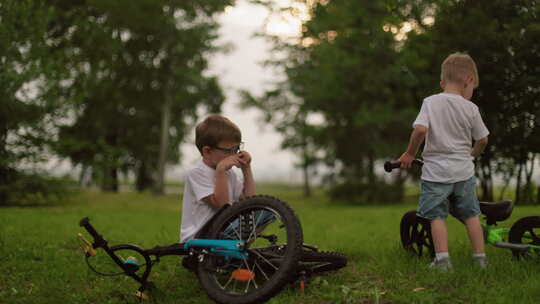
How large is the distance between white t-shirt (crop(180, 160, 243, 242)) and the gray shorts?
60.3 inches

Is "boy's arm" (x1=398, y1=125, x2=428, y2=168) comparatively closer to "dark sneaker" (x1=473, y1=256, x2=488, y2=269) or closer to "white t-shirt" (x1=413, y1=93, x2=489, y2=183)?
"white t-shirt" (x1=413, y1=93, x2=489, y2=183)

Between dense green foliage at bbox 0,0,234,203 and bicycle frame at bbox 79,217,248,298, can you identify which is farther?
dense green foliage at bbox 0,0,234,203

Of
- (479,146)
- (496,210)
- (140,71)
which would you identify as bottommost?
(496,210)

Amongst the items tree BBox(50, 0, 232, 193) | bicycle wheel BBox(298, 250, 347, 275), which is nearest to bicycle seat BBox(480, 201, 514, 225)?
bicycle wheel BBox(298, 250, 347, 275)

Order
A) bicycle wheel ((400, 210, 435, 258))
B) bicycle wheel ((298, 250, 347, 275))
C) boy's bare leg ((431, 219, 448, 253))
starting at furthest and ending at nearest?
bicycle wheel ((400, 210, 435, 258))
boy's bare leg ((431, 219, 448, 253))
bicycle wheel ((298, 250, 347, 275))

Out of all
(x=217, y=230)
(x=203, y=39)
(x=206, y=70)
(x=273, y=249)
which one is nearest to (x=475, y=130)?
(x=273, y=249)

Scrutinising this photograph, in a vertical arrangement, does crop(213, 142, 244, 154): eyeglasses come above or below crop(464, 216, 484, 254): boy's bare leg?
above

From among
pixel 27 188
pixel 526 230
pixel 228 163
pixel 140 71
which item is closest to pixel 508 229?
pixel 526 230

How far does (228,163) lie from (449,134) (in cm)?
171

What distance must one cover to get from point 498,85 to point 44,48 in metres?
12.4

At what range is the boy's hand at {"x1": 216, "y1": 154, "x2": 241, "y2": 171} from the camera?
11.7 ft

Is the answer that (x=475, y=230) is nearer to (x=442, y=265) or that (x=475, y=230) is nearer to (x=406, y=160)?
(x=442, y=265)

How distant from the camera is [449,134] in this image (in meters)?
3.71

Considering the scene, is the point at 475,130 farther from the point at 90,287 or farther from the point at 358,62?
the point at 358,62
